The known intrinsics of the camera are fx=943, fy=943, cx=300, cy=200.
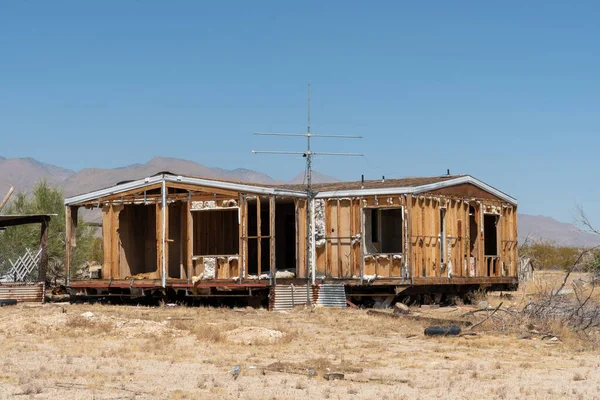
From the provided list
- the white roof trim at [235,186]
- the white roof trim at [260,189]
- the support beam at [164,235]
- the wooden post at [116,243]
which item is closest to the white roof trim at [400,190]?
the white roof trim at [260,189]

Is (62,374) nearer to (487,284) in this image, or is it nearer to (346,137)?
(346,137)

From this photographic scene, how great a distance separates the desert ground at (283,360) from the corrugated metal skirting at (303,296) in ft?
8.50

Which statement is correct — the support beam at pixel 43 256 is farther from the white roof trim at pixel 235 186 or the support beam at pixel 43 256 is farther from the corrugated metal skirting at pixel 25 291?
the white roof trim at pixel 235 186

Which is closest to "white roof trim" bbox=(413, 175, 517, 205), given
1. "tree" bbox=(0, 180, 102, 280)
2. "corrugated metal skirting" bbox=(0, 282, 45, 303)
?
"corrugated metal skirting" bbox=(0, 282, 45, 303)

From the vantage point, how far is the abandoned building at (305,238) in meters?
25.2

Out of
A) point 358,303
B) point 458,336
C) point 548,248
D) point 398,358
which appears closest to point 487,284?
point 358,303

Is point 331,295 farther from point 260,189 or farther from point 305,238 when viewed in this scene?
point 260,189

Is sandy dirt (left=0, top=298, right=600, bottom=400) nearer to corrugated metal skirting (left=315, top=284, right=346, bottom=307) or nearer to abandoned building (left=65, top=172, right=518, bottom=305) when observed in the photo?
corrugated metal skirting (left=315, top=284, right=346, bottom=307)

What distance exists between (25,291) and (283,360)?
1468cm

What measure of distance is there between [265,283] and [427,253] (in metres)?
4.55

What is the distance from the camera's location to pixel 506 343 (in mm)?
16719

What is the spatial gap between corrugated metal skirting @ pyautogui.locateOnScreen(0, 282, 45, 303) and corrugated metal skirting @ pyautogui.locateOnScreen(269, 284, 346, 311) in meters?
7.42

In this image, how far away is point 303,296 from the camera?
25.1 meters

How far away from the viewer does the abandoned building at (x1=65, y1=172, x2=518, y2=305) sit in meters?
25.2
